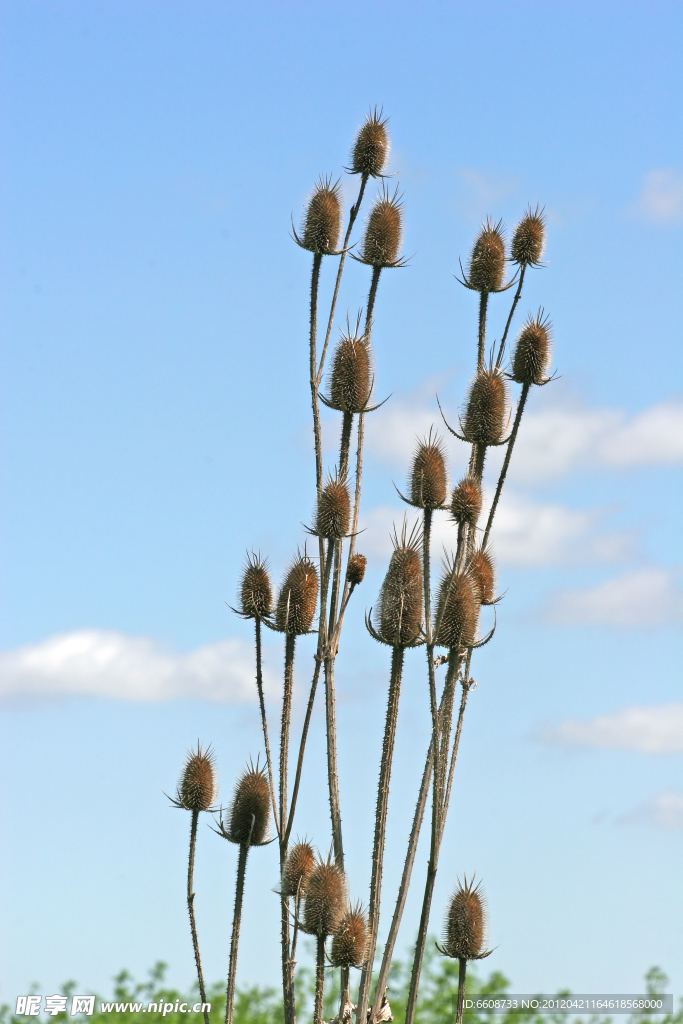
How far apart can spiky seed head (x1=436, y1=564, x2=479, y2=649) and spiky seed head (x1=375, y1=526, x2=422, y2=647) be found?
0.73 feet

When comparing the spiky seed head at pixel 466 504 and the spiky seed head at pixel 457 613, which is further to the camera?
the spiky seed head at pixel 466 504

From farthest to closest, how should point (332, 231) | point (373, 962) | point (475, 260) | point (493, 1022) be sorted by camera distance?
1. point (493, 1022)
2. point (475, 260)
3. point (332, 231)
4. point (373, 962)

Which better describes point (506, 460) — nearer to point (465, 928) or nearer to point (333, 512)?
point (333, 512)

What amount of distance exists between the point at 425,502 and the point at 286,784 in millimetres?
2114

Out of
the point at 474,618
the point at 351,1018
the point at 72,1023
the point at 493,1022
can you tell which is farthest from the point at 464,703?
the point at 72,1023

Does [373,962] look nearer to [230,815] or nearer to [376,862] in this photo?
[376,862]

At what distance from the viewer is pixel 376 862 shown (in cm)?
787

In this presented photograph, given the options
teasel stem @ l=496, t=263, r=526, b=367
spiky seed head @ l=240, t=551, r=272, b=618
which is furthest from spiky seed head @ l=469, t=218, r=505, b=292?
spiky seed head @ l=240, t=551, r=272, b=618

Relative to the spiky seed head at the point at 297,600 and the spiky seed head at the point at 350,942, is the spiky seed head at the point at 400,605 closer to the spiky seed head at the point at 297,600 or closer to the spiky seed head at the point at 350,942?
the spiky seed head at the point at 297,600

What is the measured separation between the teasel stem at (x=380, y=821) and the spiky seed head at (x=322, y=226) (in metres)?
3.06

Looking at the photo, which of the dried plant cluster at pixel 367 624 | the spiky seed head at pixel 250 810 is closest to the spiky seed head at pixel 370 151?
the dried plant cluster at pixel 367 624

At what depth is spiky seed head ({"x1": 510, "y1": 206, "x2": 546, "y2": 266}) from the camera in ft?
33.5

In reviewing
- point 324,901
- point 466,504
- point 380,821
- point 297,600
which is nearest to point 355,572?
point 297,600

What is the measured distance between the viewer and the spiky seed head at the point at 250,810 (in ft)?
28.2
